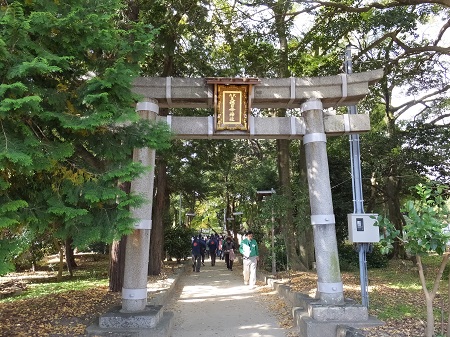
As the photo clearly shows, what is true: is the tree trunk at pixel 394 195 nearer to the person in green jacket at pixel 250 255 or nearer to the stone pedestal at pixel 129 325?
the person in green jacket at pixel 250 255

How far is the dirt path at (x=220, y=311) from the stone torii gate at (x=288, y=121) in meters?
1.21

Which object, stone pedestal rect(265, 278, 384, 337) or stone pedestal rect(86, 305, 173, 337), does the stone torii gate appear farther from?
stone pedestal rect(86, 305, 173, 337)

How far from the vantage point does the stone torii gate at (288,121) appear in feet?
23.9

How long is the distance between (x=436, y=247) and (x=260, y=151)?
18.4 m

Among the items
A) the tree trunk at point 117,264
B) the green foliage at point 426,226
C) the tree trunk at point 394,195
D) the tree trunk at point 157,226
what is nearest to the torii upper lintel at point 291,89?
the green foliage at point 426,226

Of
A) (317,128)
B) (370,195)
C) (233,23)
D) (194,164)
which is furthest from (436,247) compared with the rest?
(370,195)

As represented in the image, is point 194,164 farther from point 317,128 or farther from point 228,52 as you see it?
point 317,128

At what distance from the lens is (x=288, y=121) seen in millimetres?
7805

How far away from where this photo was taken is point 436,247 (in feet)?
15.8

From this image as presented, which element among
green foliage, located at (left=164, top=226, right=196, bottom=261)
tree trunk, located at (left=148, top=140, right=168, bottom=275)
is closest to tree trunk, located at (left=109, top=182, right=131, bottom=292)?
tree trunk, located at (left=148, top=140, right=168, bottom=275)

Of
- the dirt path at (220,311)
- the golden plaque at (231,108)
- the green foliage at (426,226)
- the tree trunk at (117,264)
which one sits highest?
the golden plaque at (231,108)

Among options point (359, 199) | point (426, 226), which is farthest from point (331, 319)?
point (426, 226)

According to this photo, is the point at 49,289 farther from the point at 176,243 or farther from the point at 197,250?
the point at 176,243

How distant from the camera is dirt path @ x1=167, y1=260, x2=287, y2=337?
755 centimetres
